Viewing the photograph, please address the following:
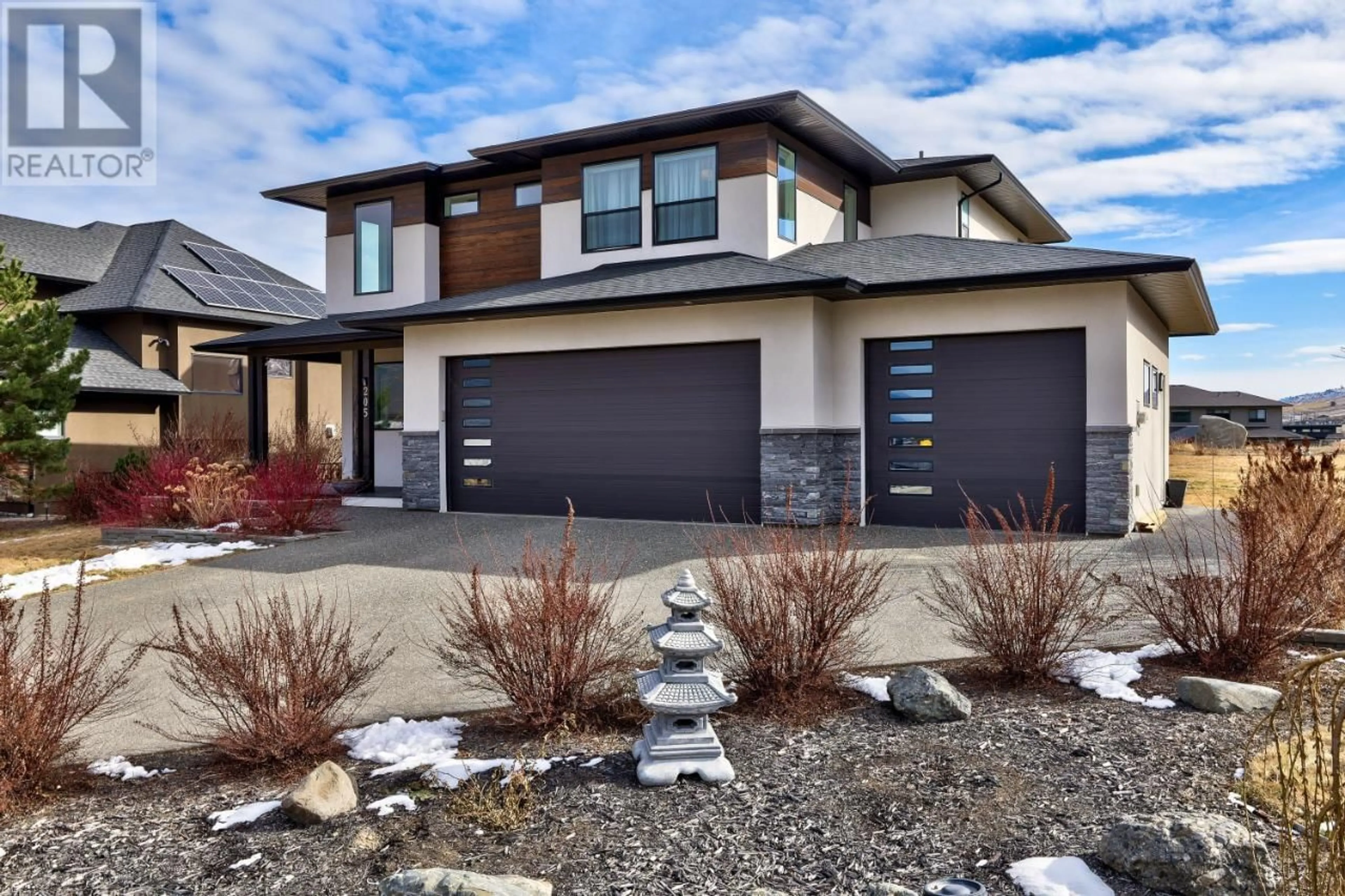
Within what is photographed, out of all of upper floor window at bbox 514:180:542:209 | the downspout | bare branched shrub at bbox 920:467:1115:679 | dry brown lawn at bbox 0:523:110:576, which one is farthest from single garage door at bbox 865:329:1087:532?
dry brown lawn at bbox 0:523:110:576

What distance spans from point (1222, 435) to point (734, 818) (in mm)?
38208

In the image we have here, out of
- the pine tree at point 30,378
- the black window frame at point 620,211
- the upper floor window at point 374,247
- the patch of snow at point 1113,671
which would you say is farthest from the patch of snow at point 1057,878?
the upper floor window at point 374,247

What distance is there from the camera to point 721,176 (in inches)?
568

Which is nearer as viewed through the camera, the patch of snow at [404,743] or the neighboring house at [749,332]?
the patch of snow at [404,743]

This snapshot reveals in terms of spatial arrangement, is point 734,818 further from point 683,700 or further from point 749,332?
point 749,332

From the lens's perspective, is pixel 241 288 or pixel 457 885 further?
pixel 241 288

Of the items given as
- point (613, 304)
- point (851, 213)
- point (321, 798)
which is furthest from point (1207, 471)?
point (321, 798)

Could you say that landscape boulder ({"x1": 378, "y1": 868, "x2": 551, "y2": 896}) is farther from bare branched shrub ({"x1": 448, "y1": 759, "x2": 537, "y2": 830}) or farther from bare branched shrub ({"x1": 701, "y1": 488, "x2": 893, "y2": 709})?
bare branched shrub ({"x1": 701, "y1": 488, "x2": 893, "y2": 709})

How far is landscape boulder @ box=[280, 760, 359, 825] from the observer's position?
13.1 feet

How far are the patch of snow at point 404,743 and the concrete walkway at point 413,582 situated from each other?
0.25m

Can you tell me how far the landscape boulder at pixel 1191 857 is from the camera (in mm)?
3250

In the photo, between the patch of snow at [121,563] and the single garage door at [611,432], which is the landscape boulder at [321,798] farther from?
the single garage door at [611,432]

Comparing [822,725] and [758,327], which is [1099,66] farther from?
[822,725]

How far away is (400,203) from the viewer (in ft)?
58.5
